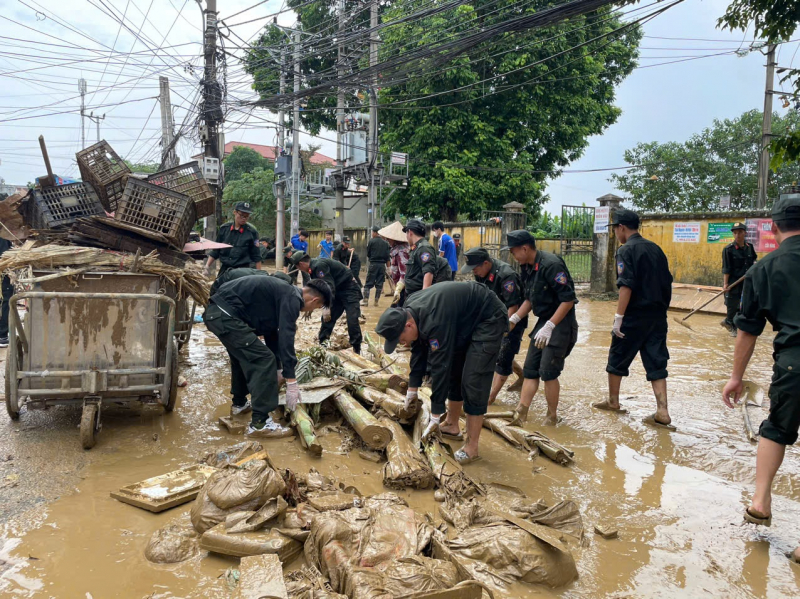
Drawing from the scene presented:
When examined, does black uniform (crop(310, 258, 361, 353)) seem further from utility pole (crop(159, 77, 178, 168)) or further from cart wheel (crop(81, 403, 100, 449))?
utility pole (crop(159, 77, 178, 168))

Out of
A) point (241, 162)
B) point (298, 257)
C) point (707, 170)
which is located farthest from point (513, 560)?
point (241, 162)

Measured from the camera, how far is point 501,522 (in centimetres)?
299

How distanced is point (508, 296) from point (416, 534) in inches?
125

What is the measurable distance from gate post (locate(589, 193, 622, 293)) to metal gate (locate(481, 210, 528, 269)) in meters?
2.24

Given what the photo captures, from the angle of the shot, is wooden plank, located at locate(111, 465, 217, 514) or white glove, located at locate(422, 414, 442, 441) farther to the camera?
white glove, located at locate(422, 414, 442, 441)

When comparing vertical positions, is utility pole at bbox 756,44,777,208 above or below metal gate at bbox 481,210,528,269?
above

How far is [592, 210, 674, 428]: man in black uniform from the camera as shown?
4.98 m

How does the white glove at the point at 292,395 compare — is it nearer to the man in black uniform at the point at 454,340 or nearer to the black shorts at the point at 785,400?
the man in black uniform at the point at 454,340

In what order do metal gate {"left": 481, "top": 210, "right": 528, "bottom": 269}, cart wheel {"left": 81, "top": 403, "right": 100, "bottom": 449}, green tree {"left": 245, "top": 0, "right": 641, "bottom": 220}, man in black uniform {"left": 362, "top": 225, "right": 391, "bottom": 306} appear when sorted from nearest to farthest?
cart wheel {"left": 81, "top": 403, "right": 100, "bottom": 449}
man in black uniform {"left": 362, "top": 225, "right": 391, "bottom": 306}
metal gate {"left": 481, "top": 210, "right": 528, "bottom": 269}
green tree {"left": 245, "top": 0, "right": 641, "bottom": 220}

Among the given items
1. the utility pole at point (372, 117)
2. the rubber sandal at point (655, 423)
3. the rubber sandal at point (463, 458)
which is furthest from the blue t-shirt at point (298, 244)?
the rubber sandal at point (463, 458)

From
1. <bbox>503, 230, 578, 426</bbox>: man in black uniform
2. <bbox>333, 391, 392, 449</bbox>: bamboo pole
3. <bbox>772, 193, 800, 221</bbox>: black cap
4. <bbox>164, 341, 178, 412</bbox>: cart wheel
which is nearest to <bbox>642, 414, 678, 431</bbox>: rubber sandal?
<bbox>503, 230, 578, 426</bbox>: man in black uniform

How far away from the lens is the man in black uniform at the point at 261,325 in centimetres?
440

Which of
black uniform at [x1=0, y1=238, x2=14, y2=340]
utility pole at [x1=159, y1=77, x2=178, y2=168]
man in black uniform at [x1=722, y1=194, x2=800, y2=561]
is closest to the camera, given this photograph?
man in black uniform at [x1=722, y1=194, x2=800, y2=561]

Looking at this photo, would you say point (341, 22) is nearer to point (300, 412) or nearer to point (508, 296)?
point (508, 296)
